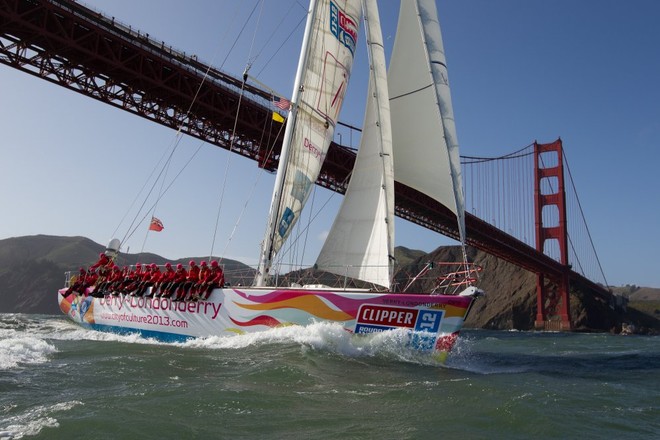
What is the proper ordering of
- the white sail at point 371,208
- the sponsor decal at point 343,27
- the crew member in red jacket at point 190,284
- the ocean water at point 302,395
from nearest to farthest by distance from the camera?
1. the ocean water at point 302,395
2. the white sail at point 371,208
3. the crew member in red jacket at point 190,284
4. the sponsor decal at point 343,27

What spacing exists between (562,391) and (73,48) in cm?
1608

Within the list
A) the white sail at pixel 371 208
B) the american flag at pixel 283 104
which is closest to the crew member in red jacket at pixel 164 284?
the white sail at pixel 371 208

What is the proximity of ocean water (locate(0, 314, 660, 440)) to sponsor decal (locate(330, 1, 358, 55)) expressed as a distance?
248 inches

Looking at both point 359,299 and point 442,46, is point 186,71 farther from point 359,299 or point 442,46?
point 359,299

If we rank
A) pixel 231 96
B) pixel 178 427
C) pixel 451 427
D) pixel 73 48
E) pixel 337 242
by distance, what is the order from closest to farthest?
pixel 178 427, pixel 451 427, pixel 337 242, pixel 73 48, pixel 231 96

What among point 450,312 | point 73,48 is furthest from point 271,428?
point 73,48

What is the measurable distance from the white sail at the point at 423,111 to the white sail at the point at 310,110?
4.14 ft

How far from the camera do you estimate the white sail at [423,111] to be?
9.16m

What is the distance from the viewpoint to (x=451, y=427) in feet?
13.2

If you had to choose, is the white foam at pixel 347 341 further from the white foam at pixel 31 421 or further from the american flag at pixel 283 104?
the american flag at pixel 283 104

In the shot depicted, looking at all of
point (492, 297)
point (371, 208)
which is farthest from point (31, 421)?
point (492, 297)

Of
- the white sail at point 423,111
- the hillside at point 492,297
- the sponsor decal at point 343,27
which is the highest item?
the sponsor decal at point 343,27

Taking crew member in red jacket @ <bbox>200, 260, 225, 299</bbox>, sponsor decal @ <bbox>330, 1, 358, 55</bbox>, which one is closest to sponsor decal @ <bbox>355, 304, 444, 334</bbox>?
crew member in red jacket @ <bbox>200, 260, 225, 299</bbox>

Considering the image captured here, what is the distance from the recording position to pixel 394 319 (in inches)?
310
